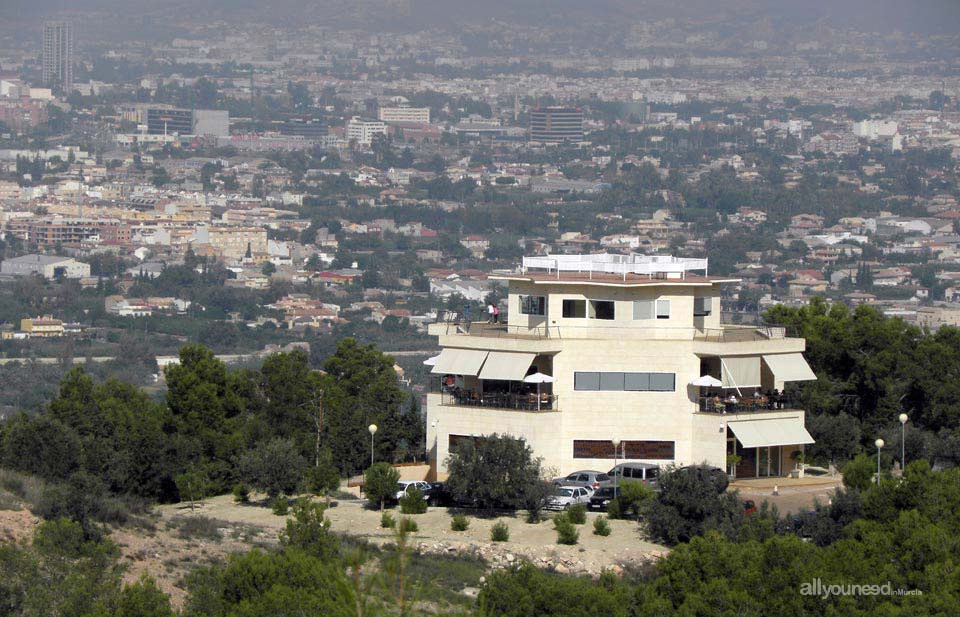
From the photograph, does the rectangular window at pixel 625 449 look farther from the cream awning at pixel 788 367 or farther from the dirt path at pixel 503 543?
the dirt path at pixel 503 543

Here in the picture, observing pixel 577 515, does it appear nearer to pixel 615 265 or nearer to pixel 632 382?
pixel 632 382

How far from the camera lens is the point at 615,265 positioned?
1166 inches

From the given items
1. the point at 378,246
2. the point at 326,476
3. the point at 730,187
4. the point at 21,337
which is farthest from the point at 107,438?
the point at 730,187

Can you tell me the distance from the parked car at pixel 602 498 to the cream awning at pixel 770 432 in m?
2.32

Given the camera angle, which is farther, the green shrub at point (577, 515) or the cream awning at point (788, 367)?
the cream awning at point (788, 367)

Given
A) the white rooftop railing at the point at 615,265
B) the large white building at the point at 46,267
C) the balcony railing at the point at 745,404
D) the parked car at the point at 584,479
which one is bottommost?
the parked car at the point at 584,479

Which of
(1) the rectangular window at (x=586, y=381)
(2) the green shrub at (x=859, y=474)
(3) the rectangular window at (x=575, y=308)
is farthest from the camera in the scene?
(3) the rectangular window at (x=575, y=308)

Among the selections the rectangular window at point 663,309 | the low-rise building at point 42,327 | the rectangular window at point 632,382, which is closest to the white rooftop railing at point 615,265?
the rectangular window at point 663,309

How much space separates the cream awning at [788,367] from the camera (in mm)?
28094

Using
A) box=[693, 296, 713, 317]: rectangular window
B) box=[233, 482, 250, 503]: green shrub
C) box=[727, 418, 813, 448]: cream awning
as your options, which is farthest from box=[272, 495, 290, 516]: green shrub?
box=[693, 296, 713, 317]: rectangular window

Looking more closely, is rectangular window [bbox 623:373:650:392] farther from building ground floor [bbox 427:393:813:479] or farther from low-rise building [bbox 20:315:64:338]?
low-rise building [bbox 20:315:64:338]

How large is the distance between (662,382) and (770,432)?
1656 mm

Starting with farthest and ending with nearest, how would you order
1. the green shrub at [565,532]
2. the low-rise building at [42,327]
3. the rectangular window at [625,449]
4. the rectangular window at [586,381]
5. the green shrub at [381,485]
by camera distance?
the low-rise building at [42,327]
the rectangular window at [586,381]
the rectangular window at [625,449]
the green shrub at [381,485]
the green shrub at [565,532]

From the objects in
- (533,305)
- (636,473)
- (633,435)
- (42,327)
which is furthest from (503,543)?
(42,327)
